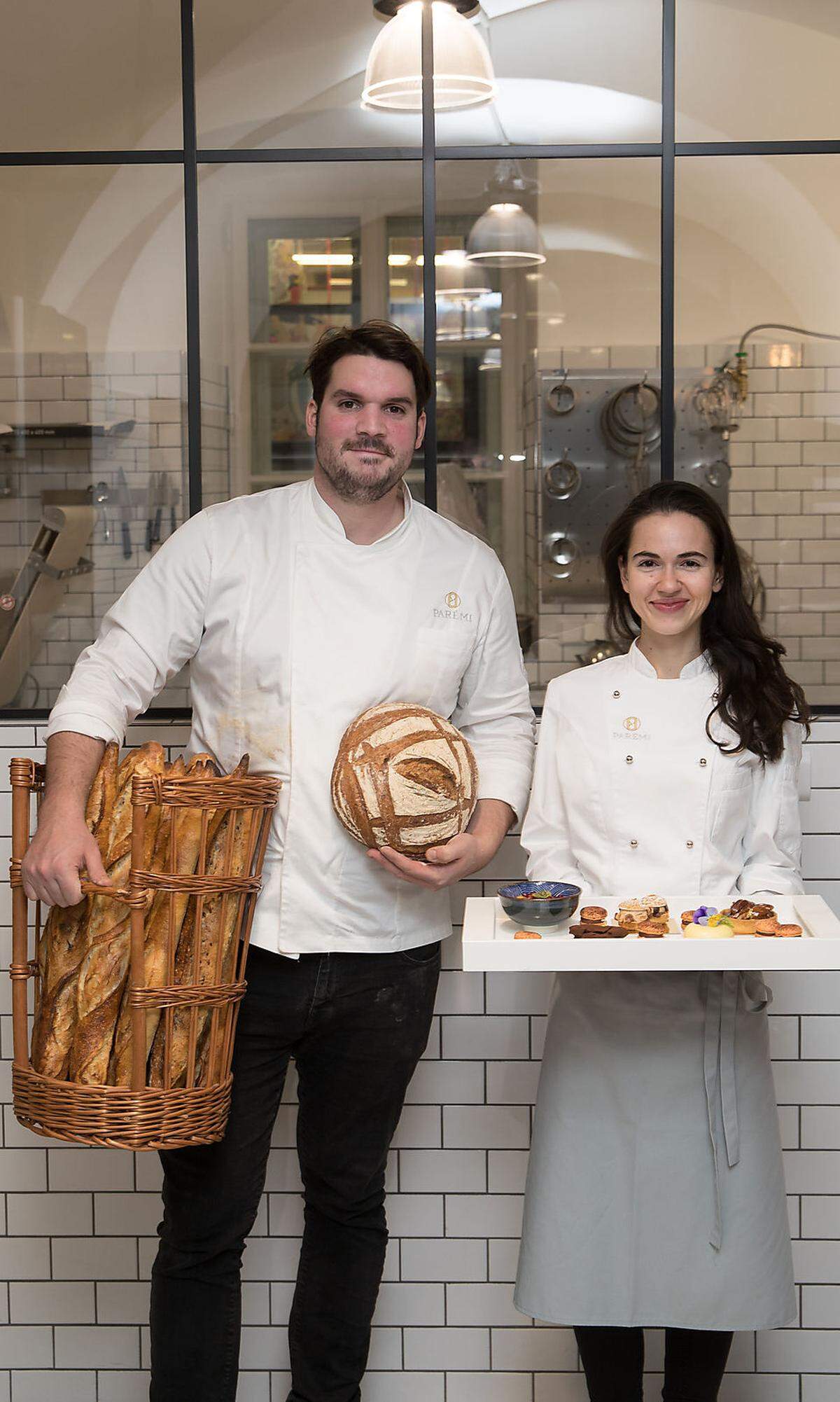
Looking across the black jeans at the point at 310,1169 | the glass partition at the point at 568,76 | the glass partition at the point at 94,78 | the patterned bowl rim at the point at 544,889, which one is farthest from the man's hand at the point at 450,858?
the glass partition at the point at 94,78

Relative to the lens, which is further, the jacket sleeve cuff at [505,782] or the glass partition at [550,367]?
the glass partition at [550,367]

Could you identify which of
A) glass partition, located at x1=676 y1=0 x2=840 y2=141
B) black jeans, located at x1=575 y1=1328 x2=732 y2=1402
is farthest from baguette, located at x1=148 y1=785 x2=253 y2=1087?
glass partition, located at x1=676 y1=0 x2=840 y2=141

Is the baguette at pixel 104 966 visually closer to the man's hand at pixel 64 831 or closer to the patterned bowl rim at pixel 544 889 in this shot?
the man's hand at pixel 64 831

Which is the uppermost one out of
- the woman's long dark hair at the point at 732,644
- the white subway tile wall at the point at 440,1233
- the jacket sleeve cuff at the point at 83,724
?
the woman's long dark hair at the point at 732,644

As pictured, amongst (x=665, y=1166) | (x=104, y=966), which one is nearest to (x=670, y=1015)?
(x=665, y=1166)

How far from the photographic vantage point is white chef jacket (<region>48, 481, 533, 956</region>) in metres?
2.10

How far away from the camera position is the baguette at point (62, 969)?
1.83 meters

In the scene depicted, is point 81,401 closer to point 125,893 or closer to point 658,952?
point 125,893

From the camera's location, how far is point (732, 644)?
6.84 feet

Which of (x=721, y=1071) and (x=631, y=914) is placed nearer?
(x=631, y=914)

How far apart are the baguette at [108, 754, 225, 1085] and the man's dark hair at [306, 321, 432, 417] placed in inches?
28.7

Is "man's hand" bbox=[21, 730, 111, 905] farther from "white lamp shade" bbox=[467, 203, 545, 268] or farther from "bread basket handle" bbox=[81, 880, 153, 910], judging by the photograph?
"white lamp shade" bbox=[467, 203, 545, 268]

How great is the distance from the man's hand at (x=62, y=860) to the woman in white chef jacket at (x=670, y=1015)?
2.22 ft

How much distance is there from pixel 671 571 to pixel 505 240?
87 cm
